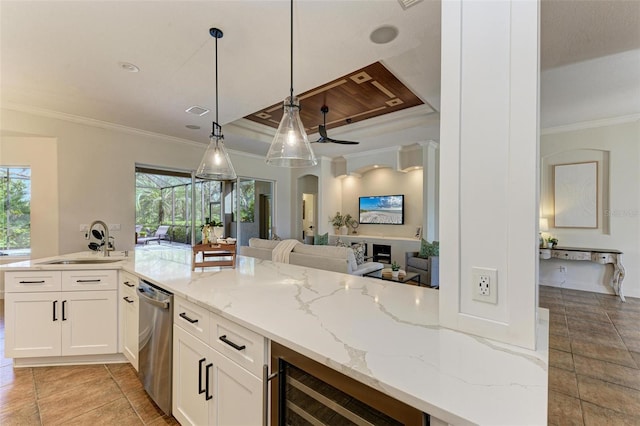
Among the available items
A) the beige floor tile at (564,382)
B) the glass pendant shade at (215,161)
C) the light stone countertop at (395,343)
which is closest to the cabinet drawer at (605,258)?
the beige floor tile at (564,382)

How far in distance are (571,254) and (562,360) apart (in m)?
2.74

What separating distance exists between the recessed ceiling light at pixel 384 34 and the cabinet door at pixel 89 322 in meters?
3.10

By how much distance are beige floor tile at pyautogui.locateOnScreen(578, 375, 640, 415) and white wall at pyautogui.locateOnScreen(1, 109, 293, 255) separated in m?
5.92

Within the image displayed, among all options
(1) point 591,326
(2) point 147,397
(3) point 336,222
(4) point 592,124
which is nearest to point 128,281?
(2) point 147,397

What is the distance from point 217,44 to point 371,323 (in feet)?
8.18

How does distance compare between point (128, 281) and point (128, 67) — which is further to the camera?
point (128, 67)

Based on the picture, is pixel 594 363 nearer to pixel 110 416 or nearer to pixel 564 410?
pixel 564 410

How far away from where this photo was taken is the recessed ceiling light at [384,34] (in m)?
2.17

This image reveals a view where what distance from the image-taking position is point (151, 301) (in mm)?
1892

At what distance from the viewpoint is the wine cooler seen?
799mm

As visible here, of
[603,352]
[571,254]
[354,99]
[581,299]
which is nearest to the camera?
[603,352]

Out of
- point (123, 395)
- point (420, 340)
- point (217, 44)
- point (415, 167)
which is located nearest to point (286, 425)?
point (420, 340)

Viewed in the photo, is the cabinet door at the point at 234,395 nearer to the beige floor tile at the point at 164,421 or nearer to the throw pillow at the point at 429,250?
the beige floor tile at the point at 164,421

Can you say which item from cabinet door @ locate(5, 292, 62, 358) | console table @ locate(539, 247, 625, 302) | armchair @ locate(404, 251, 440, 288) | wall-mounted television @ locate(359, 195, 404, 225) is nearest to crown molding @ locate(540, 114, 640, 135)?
console table @ locate(539, 247, 625, 302)
